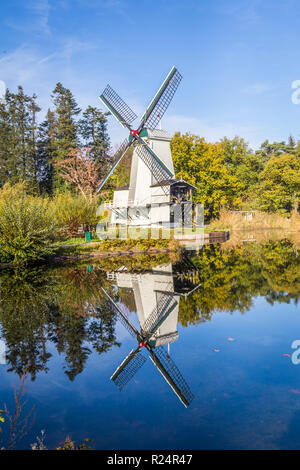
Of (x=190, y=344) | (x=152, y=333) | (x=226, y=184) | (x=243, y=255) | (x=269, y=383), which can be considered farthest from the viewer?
(x=226, y=184)

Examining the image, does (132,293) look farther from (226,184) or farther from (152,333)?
(226,184)

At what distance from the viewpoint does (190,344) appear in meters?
5.64

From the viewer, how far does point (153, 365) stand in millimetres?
4902

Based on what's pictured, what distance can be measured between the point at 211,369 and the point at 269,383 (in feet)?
2.53

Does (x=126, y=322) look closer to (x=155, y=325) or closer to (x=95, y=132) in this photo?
(x=155, y=325)

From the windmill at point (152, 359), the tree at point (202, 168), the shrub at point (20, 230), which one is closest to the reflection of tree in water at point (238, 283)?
the windmill at point (152, 359)

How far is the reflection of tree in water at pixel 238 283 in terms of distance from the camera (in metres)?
7.66

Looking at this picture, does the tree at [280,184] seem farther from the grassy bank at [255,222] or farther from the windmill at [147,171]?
the windmill at [147,171]

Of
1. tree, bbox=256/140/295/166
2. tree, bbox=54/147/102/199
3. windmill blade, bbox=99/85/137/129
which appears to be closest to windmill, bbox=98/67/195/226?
windmill blade, bbox=99/85/137/129

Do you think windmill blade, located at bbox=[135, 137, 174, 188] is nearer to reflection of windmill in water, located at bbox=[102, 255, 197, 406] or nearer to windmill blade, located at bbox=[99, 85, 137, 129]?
windmill blade, located at bbox=[99, 85, 137, 129]

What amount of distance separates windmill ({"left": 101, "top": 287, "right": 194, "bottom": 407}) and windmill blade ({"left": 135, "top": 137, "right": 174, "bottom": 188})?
19236 millimetres

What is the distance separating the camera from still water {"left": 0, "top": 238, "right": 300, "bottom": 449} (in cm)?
337
